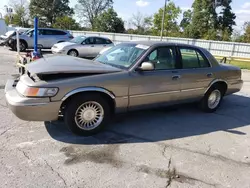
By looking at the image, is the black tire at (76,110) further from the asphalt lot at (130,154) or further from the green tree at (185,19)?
the green tree at (185,19)

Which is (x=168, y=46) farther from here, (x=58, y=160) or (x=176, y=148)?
(x=58, y=160)

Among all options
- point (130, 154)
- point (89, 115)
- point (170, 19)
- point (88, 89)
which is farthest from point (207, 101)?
point (170, 19)

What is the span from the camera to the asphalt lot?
9.63ft

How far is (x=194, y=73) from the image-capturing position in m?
5.05

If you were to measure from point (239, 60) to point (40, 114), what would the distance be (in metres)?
22.4

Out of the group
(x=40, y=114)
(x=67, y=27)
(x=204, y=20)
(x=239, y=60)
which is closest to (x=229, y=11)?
(x=204, y=20)

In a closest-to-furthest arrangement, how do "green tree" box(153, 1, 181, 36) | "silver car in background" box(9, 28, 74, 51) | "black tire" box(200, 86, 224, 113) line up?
"black tire" box(200, 86, 224, 113)
"silver car in background" box(9, 28, 74, 51)
"green tree" box(153, 1, 181, 36)

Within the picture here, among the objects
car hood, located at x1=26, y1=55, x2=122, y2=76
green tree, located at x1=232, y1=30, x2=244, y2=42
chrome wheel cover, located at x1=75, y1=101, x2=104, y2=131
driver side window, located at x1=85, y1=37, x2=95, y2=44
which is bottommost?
chrome wheel cover, located at x1=75, y1=101, x2=104, y2=131

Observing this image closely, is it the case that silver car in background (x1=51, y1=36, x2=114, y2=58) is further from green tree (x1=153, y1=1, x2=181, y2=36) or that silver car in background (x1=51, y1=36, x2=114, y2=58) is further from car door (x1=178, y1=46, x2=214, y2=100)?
green tree (x1=153, y1=1, x2=181, y2=36)

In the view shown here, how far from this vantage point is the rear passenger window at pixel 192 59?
499 centimetres

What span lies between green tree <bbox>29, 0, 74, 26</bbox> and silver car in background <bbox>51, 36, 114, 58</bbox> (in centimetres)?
4099

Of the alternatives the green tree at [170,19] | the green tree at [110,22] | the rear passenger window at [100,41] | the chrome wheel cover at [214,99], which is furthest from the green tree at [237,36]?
the chrome wheel cover at [214,99]

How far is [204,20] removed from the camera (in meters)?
39.7

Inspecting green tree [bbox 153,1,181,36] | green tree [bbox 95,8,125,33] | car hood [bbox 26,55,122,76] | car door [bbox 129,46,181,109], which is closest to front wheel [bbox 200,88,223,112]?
car door [bbox 129,46,181,109]
